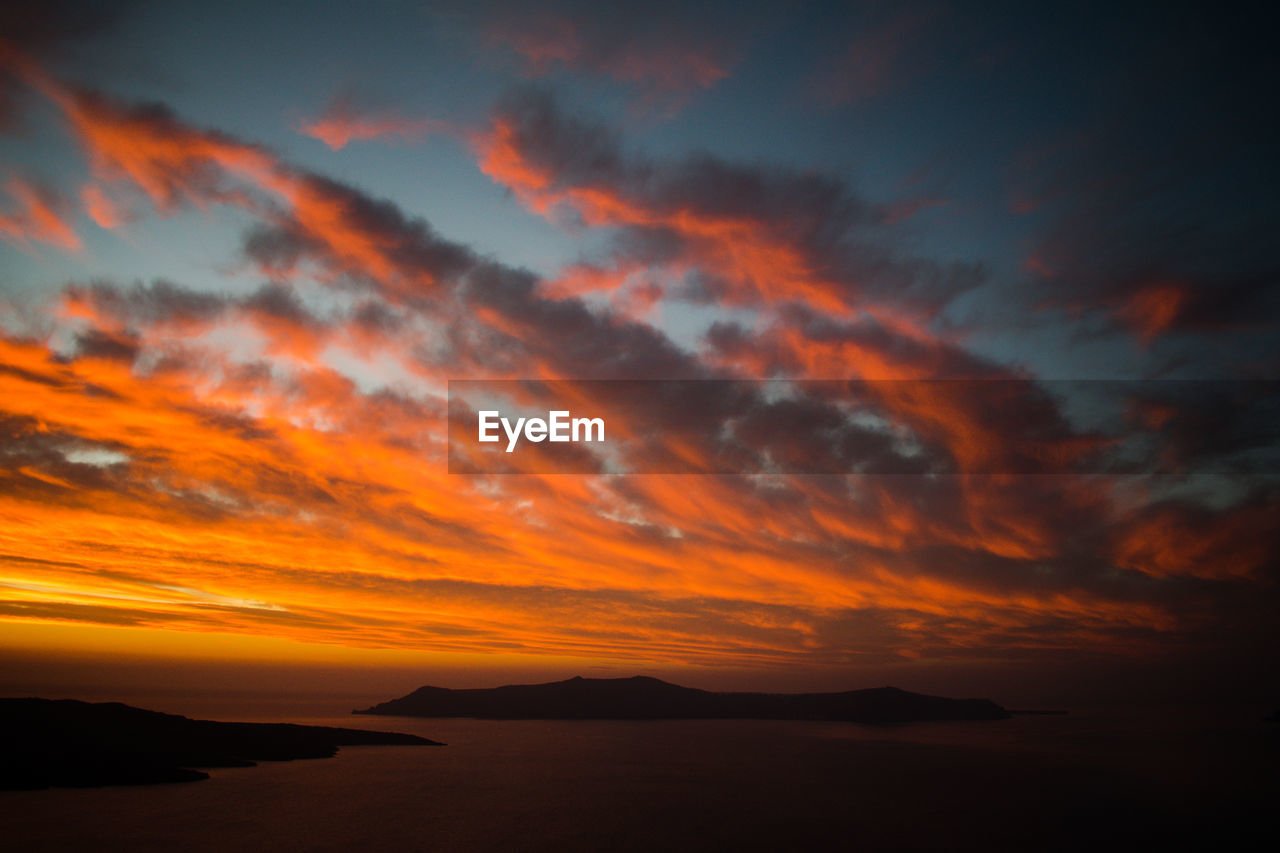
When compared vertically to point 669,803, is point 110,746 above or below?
above

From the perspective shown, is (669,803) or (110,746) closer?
(669,803)

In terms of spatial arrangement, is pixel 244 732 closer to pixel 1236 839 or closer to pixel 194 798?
pixel 194 798

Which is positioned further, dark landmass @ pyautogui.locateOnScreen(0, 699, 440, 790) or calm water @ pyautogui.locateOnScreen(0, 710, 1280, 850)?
dark landmass @ pyautogui.locateOnScreen(0, 699, 440, 790)

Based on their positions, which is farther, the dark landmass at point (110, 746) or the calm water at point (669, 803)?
the dark landmass at point (110, 746)

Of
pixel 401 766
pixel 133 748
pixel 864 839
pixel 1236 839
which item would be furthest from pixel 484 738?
pixel 1236 839
